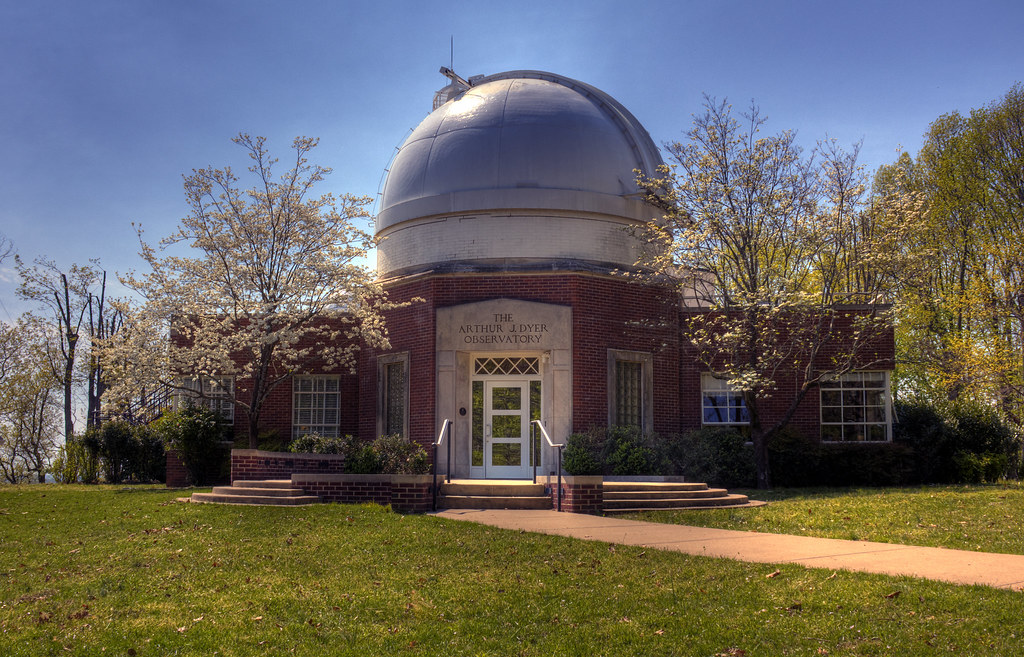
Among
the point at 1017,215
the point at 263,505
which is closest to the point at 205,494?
the point at 263,505

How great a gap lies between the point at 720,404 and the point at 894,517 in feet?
26.0

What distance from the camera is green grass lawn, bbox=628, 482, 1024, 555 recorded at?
33.4ft

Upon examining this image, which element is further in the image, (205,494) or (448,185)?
(448,185)

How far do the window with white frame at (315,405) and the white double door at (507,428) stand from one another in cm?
479

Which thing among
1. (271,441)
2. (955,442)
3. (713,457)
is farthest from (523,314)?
(955,442)

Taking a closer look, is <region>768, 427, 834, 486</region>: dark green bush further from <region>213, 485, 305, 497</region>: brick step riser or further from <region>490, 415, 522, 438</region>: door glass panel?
<region>213, 485, 305, 497</region>: brick step riser

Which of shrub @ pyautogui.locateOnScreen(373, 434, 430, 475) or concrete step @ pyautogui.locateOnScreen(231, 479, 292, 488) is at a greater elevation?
shrub @ pyautogui.locateOnScreen(373, 434, 430, 475)

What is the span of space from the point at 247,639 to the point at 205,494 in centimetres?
974

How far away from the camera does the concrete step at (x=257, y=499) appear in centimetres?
1352

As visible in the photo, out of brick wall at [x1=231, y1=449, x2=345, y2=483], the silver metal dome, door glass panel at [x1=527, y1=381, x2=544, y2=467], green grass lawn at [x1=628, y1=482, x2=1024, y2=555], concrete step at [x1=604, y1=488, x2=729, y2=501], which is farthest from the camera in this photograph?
the silver metal dome

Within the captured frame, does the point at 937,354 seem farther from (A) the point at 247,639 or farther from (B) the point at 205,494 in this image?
(A) the point at 247,639

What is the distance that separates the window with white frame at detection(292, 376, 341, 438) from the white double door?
15.7ft

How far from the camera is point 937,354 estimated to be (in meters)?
26.1

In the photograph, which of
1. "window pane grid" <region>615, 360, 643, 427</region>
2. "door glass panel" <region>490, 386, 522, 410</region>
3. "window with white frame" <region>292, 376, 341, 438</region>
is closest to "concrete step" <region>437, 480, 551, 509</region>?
"door glass panel" <region>490, 386, 522, 410</region>
